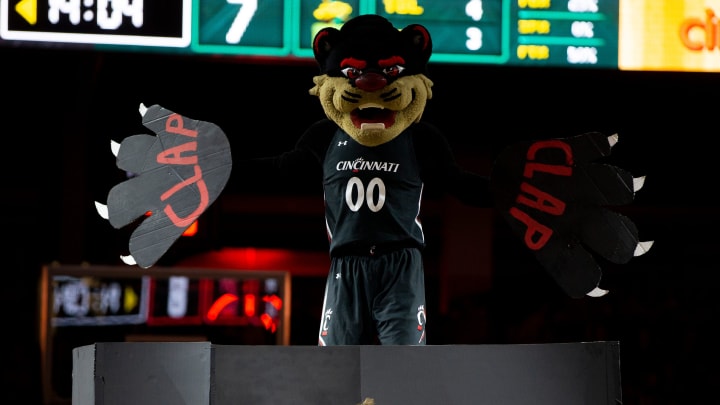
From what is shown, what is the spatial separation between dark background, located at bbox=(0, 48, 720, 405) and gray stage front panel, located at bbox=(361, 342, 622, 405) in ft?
8.47

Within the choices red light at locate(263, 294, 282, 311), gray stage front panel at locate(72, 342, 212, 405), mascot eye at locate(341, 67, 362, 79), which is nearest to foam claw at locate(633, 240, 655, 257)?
mascot eye at locate(341, 67, 362, 79)

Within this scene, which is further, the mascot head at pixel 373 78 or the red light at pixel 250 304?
the red light at pixel 250 304

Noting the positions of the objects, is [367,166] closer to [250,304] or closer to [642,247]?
[642,247]

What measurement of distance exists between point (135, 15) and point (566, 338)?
249 cm

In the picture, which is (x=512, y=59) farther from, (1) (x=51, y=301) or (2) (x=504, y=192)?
(1) (x=51, y=301)

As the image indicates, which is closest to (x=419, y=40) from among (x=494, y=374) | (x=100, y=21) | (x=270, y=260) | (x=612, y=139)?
(x=612, y=139)

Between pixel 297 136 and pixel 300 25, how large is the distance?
1.99 m

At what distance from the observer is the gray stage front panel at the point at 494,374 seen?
219 cm

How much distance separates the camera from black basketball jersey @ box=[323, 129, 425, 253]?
279 centimetres

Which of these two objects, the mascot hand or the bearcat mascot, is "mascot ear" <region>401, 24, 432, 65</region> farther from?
the mascot hand

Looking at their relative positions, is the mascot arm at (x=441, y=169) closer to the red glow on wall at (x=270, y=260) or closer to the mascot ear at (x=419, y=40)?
the mascot ear at (x=419, y=40)

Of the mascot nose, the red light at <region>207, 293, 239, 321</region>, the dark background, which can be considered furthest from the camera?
the dark background

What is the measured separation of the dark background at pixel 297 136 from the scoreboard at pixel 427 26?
505 mm

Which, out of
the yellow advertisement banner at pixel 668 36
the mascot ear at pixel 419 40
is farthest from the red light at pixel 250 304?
the mascot ear at pixel 419 40
